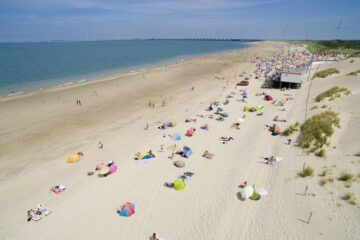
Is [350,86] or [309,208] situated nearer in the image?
[309,208]

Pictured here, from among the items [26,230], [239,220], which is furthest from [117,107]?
[239,220]

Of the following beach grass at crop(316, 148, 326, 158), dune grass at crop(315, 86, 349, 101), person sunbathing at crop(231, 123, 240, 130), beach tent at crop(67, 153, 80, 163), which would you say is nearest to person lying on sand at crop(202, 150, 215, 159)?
person sunbathing at crop(231, 123, 240, 130)

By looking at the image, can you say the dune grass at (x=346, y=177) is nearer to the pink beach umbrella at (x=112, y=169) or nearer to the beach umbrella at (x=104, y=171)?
the pink beach umbrella at (x=112, y=169)

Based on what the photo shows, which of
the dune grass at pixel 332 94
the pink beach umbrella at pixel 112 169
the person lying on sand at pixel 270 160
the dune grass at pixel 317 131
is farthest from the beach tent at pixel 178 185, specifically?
the dune grass at pixel 332 94

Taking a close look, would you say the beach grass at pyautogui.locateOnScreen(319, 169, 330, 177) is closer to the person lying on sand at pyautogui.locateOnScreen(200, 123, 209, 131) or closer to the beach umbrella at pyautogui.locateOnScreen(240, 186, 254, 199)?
the beach umbrella at pyautogui.locateOnScreen(240, 186, 254, 199)

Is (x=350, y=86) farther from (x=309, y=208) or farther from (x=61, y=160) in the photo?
(x=61, y=160)

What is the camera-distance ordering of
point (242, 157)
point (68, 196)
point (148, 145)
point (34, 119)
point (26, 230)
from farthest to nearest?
1. point (34, 119)
2. point (148, 145)
3. point (242, 157)
4. point (68, 196)
5. point (26, 230)
